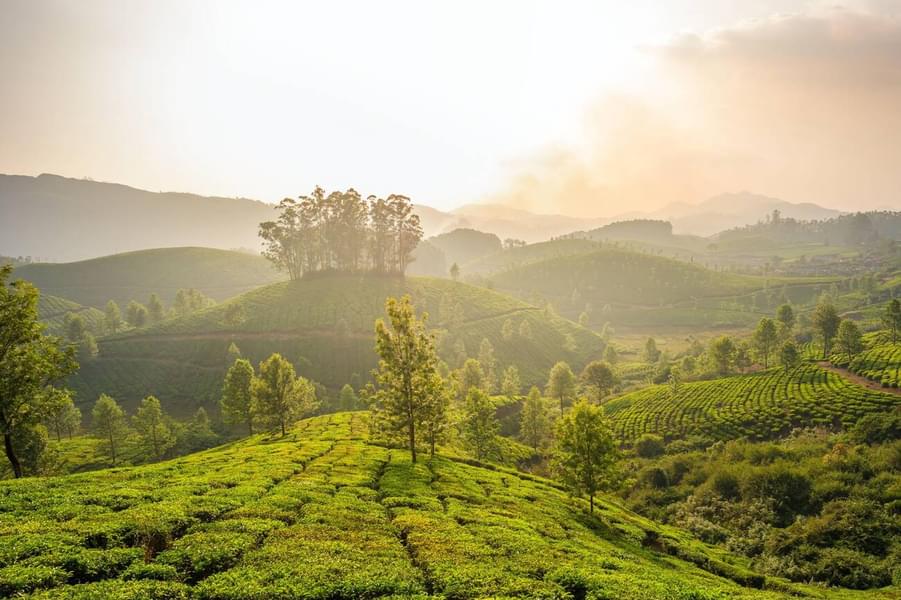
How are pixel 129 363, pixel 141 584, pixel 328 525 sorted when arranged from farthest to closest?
pixel 129 363
pixel 328 525
pixel 141 584

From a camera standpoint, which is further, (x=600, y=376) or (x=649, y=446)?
(x=600, y=376)

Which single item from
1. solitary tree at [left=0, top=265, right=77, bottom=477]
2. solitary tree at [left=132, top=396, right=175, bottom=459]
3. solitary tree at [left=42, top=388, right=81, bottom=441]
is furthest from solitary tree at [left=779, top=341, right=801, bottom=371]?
solitary tree at [left=132, top=396, right=175, bottom=459]

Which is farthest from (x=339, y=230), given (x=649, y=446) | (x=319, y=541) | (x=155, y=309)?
(x=319, y=541)

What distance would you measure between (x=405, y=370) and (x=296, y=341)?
118845 millimetres

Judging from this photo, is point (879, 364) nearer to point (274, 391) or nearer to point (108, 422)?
point (274, 391)

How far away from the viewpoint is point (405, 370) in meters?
44.9

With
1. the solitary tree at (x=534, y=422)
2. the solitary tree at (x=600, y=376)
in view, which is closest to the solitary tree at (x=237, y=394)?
the solitary tree at (x=534, y=422)

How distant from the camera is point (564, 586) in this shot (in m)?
21.0

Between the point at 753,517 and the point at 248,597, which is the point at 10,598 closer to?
the point at 248,597

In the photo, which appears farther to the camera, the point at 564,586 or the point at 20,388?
the point at 20,388

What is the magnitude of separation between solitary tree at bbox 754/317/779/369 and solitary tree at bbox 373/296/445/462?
12476 centimetres

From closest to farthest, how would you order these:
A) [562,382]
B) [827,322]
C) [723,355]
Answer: [562,382] < [827,322] < [723,355]

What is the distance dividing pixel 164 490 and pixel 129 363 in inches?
5576

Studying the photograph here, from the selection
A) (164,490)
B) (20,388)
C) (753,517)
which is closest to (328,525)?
(164,490)
